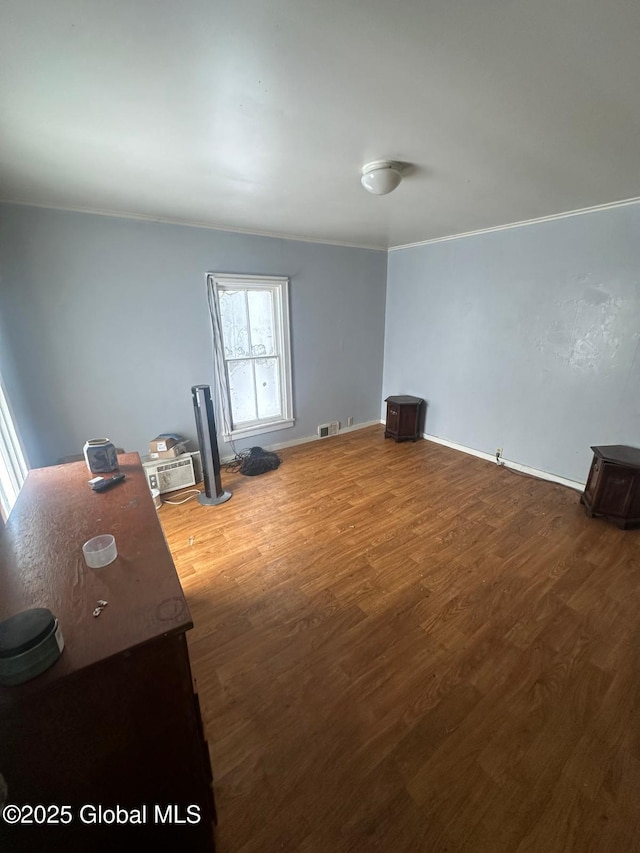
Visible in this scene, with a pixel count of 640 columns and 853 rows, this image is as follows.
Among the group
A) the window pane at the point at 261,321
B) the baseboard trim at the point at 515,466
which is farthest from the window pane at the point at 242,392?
the baseboard trim at the point at 515,466

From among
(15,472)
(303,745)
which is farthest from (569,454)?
(15,472)

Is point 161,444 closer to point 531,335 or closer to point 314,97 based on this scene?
point 314,97

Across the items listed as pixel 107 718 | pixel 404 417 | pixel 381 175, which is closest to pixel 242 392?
pixel 404 417

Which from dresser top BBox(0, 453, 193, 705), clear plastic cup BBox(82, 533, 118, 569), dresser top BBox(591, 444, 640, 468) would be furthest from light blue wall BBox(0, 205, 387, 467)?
dresser top BBox(591, 444, 640, 468)

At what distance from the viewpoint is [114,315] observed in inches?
106

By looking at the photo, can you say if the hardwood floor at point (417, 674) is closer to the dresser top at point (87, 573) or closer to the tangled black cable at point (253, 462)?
the tangled black cable at point (253, 462)

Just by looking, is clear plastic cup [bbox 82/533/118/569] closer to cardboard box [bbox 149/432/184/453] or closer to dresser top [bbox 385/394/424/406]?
cardboard box [bbox 149/432/184/453]

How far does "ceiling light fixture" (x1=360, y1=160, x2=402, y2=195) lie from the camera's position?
1778 mm

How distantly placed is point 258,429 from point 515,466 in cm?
276

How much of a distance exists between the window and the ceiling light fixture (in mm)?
1697

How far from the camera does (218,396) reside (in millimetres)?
3373

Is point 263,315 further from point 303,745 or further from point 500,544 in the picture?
point 303,745

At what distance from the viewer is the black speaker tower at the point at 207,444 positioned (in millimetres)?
2707

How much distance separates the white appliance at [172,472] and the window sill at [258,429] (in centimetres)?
49
